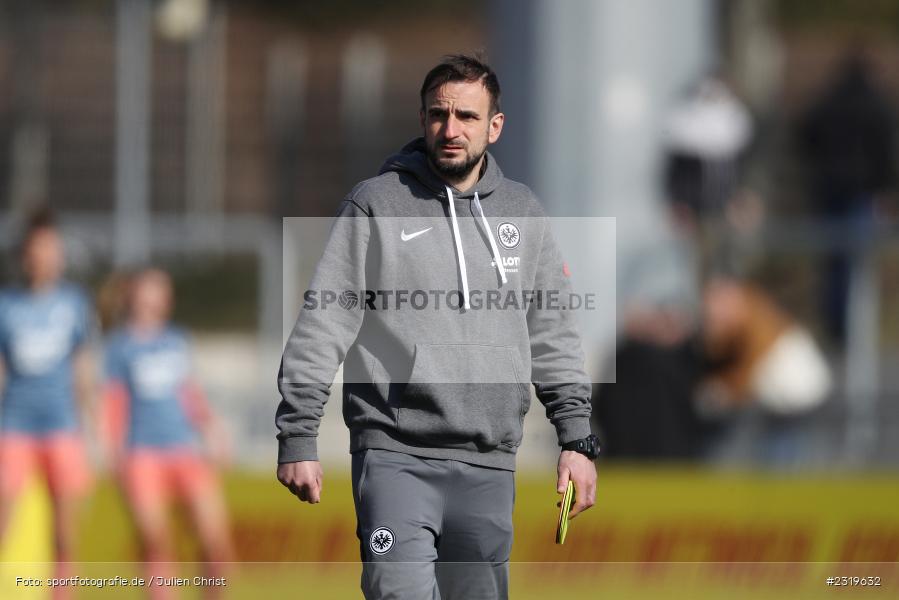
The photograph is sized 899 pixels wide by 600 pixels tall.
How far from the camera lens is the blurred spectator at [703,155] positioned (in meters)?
11.6

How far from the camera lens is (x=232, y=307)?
12.2 metres

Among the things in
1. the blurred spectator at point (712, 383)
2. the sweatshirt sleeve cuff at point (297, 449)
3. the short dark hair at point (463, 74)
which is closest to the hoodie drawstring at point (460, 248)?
the short dark hair at point (463, 74)

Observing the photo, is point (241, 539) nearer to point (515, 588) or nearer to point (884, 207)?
point (515, 588)

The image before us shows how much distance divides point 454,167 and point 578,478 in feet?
3.29

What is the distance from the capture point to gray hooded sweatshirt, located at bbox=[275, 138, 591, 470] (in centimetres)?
463

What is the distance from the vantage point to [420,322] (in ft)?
15.3

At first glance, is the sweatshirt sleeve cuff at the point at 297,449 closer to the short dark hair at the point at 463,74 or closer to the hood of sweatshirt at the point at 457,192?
the hood of sweatshirt at the point at 457,192

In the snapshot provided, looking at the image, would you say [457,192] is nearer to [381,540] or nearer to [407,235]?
[407,235]

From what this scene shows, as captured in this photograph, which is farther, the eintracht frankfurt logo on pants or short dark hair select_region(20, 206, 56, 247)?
short dark hair select_region(20, 206, 56, 247)

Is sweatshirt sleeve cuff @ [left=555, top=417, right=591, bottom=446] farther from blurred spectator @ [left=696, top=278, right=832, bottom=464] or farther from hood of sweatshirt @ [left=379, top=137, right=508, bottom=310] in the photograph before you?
blurred spectator @ [left=696, top=278, right=832, bottom=464]

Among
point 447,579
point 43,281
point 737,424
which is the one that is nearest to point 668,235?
point 737,424

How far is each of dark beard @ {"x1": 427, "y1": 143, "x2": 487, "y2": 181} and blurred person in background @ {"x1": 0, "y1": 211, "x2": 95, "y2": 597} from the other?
14.8 ft

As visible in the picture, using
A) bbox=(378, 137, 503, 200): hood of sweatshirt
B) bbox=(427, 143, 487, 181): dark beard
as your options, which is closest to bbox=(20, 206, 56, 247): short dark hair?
bbox=(378, 137, 503, 200): hood of sweatshirt

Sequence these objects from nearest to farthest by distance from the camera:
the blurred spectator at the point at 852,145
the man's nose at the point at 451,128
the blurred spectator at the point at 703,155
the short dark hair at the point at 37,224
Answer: the man's nose at the point at 451,128 → the short dark hair at the point at 37,224 → the blurred spectator at the point at 703,155 → the blurred spectator at the point at 852,145
